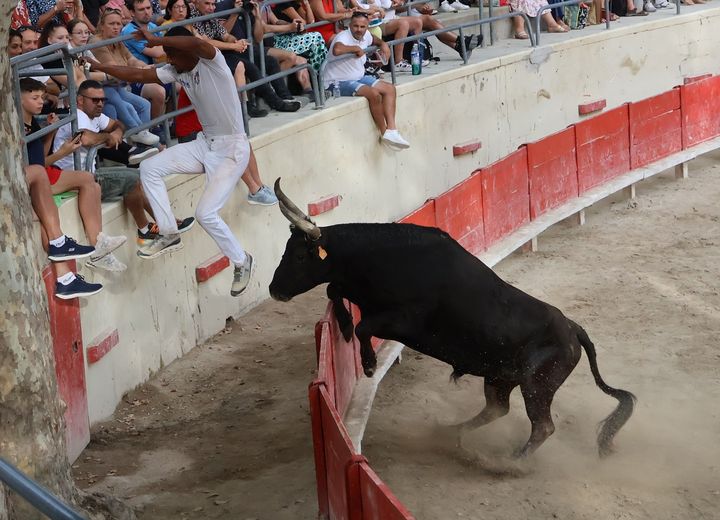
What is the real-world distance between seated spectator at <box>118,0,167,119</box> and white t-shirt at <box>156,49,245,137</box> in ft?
3.59

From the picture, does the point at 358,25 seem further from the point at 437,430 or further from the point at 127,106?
the point at 437,430

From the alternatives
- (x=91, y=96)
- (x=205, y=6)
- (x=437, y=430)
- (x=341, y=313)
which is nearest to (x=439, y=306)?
(x=341, y=313)

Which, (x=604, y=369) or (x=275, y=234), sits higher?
(x=275, y=234)

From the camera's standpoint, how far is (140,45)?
392 inches

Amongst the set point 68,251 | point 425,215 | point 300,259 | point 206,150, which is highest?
point 206,150

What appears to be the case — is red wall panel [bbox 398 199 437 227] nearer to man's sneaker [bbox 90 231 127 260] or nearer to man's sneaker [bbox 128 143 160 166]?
man's sneaker [bbox 128 143 160 166]

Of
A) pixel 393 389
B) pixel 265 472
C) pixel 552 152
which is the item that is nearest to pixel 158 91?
pixel 393 389

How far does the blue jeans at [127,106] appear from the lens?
9.10 m

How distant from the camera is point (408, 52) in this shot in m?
14.6

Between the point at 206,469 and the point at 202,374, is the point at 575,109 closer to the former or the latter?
the point at 202,374

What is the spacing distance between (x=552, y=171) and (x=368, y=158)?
2.52 metres

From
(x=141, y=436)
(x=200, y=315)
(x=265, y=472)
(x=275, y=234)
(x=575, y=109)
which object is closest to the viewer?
(x=265, y=472)

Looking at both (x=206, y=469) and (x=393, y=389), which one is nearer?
(x=206, y=469)

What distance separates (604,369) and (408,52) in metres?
6.30
